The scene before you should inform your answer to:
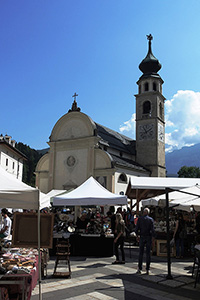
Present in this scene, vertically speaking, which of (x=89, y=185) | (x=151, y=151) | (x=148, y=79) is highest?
(x=148, y=79)

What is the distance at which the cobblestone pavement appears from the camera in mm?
5898

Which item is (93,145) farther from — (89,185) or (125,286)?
(125,286)

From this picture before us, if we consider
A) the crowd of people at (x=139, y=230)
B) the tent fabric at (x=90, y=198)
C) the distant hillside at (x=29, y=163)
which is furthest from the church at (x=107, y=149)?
the distant hillside at (x=29, y=163)

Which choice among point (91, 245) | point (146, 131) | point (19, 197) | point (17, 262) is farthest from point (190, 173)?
point (19, 197)

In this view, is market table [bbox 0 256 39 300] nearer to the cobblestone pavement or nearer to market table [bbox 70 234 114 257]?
the cobblestone pavement

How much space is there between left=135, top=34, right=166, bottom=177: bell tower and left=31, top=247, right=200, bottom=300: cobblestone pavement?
30968 millimetres

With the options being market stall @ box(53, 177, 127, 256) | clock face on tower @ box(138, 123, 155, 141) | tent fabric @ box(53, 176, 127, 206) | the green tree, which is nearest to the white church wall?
clock face on tower @ box(138, 123, 155, 141)

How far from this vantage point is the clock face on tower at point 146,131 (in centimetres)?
4044

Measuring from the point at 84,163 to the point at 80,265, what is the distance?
2315 centimetres

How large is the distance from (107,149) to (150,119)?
931cm

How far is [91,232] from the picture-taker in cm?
1216

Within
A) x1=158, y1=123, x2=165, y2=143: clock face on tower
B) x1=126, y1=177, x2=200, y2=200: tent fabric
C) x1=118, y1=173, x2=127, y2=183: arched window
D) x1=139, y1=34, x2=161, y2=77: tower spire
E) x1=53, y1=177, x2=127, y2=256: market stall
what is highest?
x1=139, y1=34, x2=161, y2=77: tower spire

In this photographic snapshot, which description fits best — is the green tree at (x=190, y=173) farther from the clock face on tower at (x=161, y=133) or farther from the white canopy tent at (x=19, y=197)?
the white canopy tent at (x=19, y=197)

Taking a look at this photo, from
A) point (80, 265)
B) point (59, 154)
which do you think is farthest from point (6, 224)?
point (59, 154)
